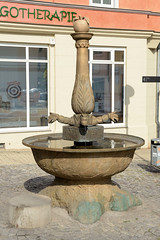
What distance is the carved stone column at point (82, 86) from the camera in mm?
6383

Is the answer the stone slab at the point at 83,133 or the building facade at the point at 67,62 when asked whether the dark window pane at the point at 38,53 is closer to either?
the building facade at the point at 67,62

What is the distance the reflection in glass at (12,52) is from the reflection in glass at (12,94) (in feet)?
0.86

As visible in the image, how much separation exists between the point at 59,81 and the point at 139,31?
3.55 metres

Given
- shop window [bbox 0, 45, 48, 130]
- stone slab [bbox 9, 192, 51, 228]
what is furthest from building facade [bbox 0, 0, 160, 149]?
stone slab [bbox 9, 192, 51, 228]

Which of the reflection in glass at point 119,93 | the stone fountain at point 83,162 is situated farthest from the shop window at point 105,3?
the stone fountain at point 83,162

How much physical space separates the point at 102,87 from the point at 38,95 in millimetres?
2499

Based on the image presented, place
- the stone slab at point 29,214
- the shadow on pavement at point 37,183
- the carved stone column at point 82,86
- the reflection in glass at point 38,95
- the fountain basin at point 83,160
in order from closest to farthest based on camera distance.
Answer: the stone slab at point 29,214, the fountain basin at point 83,160, the carved stone column at point 82,86, the shadow on pavement at point 37,183, the reflection in glass at point 38,95

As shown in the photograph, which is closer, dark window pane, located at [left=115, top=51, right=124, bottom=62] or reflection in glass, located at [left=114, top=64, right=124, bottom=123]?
dark window pane, located at [left=115, top=51, right=124, bottom=62]

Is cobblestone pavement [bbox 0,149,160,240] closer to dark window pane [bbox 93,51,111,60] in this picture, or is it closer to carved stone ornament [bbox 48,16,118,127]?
carved stone ornament [bbox 48,16,118,127]

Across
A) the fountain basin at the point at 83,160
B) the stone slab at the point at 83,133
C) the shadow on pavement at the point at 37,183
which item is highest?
the stone slab at the point at 83,133

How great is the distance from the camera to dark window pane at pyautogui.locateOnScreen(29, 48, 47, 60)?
13.1m

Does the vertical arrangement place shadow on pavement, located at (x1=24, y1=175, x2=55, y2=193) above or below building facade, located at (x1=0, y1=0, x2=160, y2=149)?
below

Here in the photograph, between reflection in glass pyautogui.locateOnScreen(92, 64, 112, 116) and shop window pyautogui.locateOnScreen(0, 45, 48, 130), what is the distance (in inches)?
75.3

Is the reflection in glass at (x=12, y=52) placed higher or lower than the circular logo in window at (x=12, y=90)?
higher
